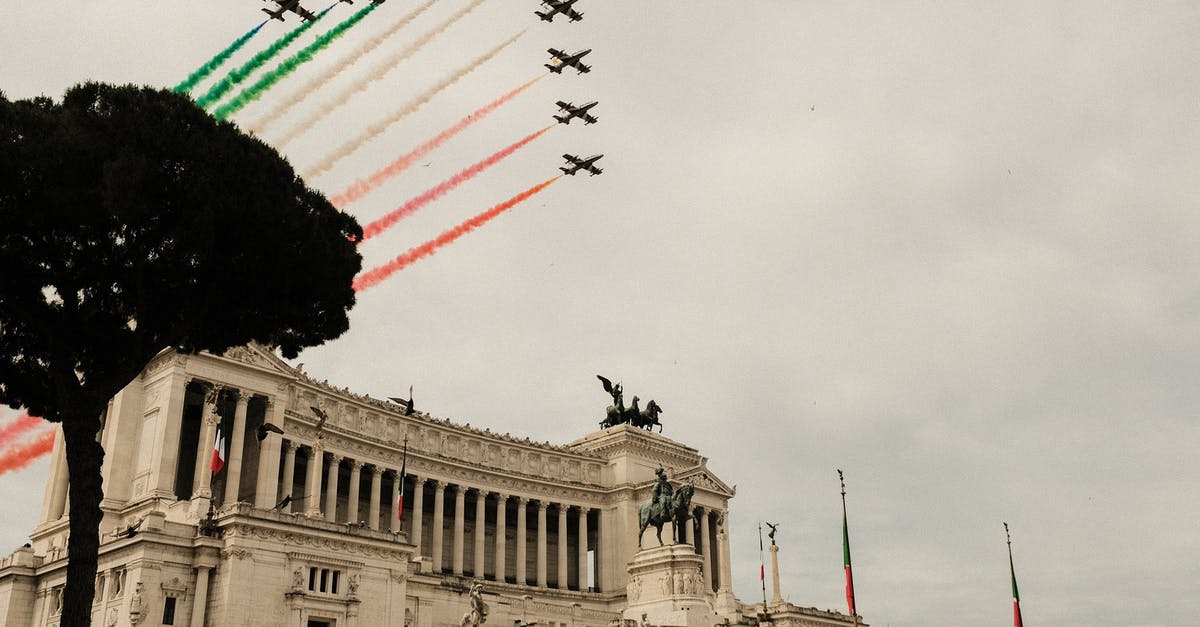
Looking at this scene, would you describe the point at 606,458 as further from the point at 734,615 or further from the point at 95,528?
the point at 95,528

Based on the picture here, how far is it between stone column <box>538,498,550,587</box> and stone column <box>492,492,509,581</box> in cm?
319

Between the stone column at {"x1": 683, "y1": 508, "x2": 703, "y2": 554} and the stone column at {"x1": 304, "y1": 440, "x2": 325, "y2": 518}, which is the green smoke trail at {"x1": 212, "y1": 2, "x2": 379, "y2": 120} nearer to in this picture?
the stone column at {"x1": 304, "y1": 440, "x2": 325, "y2": 518}

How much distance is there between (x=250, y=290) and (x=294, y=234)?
234 cm

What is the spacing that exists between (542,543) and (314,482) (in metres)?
29.7

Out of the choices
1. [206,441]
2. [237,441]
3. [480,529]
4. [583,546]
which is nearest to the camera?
[206,441]

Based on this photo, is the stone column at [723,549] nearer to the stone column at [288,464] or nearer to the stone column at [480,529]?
the stone column at [480,529]

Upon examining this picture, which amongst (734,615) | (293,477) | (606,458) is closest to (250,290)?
(293,477)

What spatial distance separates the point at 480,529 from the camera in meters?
89.7

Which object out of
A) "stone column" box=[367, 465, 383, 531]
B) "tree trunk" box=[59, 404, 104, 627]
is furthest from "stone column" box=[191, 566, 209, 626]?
"stone column" box=[367, 465, 383, 531]

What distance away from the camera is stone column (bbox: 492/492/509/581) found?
89387 mm

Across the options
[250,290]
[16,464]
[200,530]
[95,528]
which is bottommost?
[95,528]

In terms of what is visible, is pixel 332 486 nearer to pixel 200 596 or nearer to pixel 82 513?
pixel 200 596

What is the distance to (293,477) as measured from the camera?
255 feet

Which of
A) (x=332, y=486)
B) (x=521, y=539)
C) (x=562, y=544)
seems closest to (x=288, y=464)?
(x=332, y=486)
